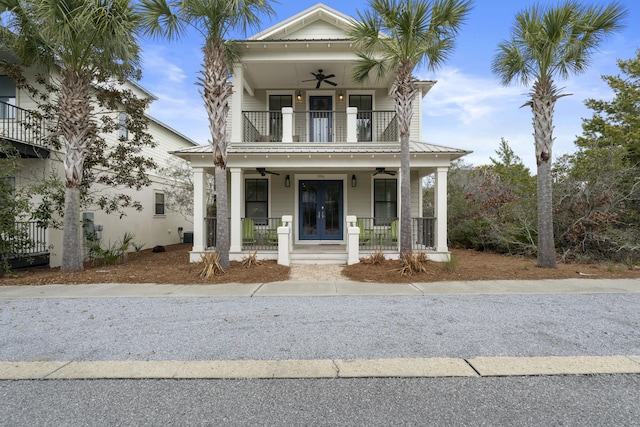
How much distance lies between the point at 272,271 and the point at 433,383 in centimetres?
604

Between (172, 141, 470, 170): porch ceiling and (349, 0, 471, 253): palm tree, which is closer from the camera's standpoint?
(349, 0, 471, 253): palm tree

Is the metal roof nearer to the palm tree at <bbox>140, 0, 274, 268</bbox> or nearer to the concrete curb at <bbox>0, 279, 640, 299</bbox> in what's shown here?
the palm tree at <bbox>140, 0, 274, 268</bbox>

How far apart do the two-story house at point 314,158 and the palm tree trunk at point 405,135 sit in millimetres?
1264

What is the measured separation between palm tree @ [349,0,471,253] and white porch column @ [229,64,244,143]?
433 centimetres

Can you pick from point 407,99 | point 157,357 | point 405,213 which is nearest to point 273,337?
point 157,357

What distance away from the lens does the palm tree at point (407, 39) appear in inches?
314

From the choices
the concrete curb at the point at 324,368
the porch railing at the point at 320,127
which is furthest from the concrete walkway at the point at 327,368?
the porch railing at the point at 320,127

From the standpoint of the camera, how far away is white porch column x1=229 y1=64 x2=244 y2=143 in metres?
10.9

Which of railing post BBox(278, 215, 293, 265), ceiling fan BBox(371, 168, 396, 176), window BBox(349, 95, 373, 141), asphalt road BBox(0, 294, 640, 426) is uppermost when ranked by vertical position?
window BBox(349, 95, 373, 141)

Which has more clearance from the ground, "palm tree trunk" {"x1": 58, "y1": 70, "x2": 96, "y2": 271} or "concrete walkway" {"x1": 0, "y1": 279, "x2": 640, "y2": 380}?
"palm tree trunk" {"x1": 58, "y1": 70, "x2": 96, "y2": 271}

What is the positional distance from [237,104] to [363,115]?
16.1ft

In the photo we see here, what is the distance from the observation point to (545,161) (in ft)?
29.2

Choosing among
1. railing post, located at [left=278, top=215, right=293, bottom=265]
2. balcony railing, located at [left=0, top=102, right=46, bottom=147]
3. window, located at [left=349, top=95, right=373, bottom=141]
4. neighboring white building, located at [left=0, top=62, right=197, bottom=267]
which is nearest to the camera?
railing post, located at [left=278, top=215, right=293, bottom=265]

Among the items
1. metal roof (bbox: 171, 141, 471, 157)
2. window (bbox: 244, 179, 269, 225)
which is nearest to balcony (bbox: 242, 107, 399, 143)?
metal roof (bbox: 171, 141, 471, 157)
